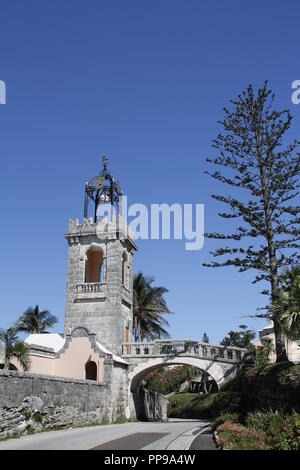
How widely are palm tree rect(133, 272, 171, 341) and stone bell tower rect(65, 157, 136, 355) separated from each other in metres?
7.11

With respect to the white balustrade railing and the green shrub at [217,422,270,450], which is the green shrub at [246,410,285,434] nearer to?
the green shrub at [217,422,270,450]

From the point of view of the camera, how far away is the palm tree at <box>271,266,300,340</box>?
14.0 m

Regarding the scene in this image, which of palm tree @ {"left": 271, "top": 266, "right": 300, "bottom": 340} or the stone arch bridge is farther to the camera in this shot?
the stone arch bridge

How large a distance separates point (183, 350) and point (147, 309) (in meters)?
10.5

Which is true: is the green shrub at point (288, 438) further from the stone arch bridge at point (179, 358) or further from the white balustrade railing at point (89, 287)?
the white balustrade railing at point (89, 287)

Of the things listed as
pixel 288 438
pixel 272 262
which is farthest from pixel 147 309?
pixel 288 438

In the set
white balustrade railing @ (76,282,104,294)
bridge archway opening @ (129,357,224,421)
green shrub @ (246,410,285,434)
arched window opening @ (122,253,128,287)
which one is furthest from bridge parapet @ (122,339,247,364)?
green shrub @ (246,410,285,434)

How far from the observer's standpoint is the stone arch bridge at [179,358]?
2678 centimetres

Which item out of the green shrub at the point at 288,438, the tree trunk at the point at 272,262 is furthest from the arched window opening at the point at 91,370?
the green shrub at the point at 288,438
